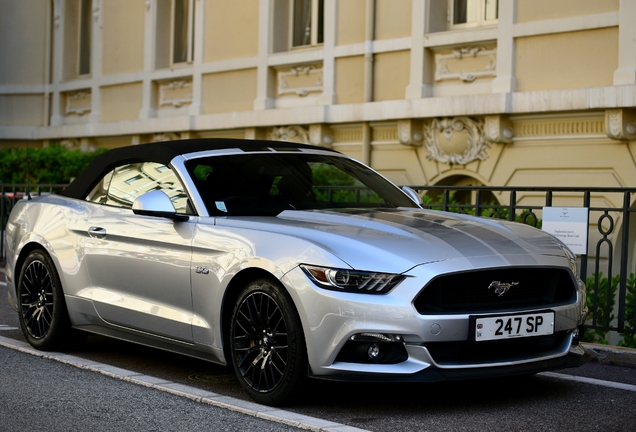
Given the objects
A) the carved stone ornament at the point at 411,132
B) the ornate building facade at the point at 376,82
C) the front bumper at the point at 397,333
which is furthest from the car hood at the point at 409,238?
the carved stone ornament at the point at 411,132

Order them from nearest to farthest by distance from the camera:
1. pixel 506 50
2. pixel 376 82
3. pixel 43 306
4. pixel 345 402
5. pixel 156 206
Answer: pixel 345 402 < pixel 156 206 < pixel 43 306 < pixel 506 50 < pixel 376 82

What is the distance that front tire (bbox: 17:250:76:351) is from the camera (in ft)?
24.0

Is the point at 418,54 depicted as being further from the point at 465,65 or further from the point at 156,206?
the point at 156,206

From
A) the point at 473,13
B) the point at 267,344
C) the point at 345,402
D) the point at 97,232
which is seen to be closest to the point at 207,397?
the point at 267,344

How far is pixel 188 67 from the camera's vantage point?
Answer: 1923 centimetres

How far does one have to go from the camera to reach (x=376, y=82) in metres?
15.5

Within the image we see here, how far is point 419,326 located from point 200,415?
1235mm

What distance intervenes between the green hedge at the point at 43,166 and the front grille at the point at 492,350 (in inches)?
590

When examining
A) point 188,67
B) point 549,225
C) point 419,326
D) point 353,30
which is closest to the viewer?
point 419,326

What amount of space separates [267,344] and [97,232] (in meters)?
1.91

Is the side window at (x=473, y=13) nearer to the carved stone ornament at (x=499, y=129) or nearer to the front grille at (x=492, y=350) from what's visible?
the carved stone ornament at (x=499, y=129)

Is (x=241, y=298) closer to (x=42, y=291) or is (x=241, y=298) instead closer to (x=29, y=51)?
(x=42, y=291)

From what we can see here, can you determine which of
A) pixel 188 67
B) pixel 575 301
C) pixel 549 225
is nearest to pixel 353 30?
pixel 188 67

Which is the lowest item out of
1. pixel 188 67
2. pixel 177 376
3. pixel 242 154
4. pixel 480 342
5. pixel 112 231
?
pixel 177 376
